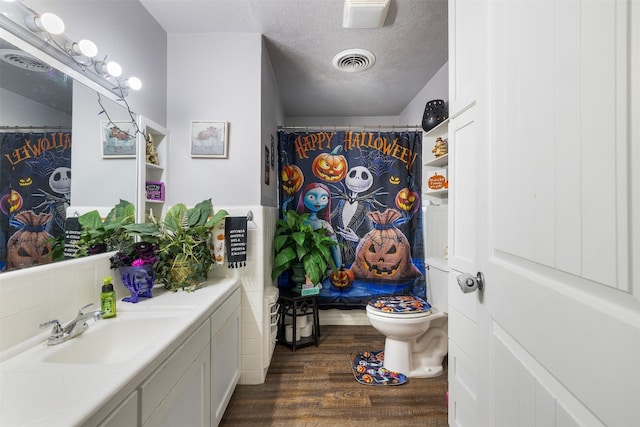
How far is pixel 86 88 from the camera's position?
47.8 inches

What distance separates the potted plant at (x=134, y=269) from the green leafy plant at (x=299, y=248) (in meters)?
0.97

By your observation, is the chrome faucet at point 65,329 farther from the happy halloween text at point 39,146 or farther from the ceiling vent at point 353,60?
the ceiling vent at point 353,60

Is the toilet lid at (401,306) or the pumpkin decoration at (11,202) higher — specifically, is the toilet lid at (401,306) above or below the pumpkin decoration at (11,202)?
below

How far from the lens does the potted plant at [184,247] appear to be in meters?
1.49

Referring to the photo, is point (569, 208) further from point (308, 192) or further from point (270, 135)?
point (308, 192)

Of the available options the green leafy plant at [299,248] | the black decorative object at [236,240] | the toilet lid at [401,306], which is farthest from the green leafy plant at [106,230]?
the toilet lid at [401,306]

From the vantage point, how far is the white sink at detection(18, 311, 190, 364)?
870 mm

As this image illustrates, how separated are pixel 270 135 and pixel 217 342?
1.61 meters

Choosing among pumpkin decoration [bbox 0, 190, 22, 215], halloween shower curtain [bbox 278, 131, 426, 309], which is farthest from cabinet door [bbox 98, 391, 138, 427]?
halloween shower curtain [bbox 278, 131, 426, 309]

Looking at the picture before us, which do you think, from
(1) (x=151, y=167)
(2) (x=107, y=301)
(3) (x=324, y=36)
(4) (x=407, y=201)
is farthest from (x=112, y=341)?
(4) (x=407, y=201)

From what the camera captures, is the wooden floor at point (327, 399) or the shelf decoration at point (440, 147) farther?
the shelf decoration at point (440, 147)

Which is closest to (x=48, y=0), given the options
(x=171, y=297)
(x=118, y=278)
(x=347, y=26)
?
(x=118, y=278)

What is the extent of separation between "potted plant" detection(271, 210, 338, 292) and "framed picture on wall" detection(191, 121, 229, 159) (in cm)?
82

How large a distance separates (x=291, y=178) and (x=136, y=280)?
1.63 meters
